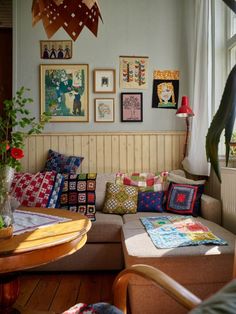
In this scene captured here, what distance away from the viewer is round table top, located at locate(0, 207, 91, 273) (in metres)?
1.06

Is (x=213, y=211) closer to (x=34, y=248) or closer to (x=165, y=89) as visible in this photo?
(x=165, y=89)

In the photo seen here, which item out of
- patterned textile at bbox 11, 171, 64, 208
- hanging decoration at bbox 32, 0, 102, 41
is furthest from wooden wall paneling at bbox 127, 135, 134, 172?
hanging decoration at bbox 32, 0, 102, 41

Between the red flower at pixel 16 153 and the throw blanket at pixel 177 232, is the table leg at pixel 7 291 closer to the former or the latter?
the red flower at pixel 16 153

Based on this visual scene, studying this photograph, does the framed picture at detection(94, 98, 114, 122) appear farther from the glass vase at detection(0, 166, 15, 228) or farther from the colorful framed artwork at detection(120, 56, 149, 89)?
the glass vase at detection(0, 166, 15, 228)

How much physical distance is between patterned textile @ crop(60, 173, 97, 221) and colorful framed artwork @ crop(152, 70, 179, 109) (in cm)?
128

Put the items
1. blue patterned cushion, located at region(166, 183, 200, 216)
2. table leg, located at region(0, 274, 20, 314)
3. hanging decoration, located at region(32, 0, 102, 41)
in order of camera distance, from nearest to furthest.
A: hanging decoration, located at region(32, 0, 102, 41) → table leg, located at region(0, 274, 20, 314) → blue patterned cushion, located at region(166, 183, 200, 216)

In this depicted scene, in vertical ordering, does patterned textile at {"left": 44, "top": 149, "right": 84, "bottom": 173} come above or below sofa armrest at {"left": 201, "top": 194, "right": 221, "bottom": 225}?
above

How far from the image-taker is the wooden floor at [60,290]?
1.81 metres

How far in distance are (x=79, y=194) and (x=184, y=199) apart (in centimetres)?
100

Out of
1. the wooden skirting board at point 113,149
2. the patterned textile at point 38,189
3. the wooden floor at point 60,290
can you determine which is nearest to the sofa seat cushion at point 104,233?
the wooden floor at point 60,290

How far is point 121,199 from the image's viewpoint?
2600 millimetres

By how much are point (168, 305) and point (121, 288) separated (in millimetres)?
708

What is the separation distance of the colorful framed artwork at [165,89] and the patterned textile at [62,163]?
1.15 meters

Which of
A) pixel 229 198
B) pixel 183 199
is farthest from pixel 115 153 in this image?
pixel 229 198
